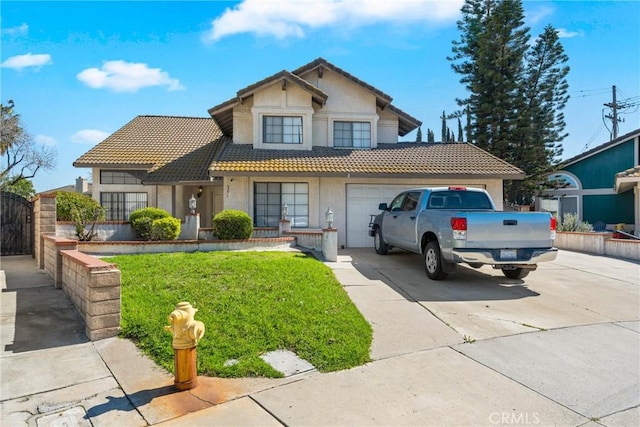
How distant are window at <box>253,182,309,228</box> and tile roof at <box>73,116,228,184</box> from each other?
2.97 metres

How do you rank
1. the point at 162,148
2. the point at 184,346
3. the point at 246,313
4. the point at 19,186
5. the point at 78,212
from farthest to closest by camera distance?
the point at 19,186, the point at 162,148, the point at 78,212, the point at 246,313, the point at 184,346

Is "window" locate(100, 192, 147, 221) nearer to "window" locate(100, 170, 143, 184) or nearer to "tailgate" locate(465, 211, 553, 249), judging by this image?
"window" locate(100, 170, 143, 184)

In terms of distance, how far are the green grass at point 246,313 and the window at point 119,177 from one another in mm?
9548

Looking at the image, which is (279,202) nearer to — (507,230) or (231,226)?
(231,226)

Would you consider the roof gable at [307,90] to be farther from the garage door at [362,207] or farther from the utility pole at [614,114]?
the utility pole at [614,114]

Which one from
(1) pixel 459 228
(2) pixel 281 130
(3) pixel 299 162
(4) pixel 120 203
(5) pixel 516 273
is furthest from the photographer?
(4) pixel 120 203

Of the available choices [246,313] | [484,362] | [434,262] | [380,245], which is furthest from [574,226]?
[246,313]

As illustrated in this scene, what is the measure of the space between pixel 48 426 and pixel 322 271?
19.7ft

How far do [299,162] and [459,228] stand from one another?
24.8ft

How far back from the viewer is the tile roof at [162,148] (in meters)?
16.6

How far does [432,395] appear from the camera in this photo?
4.09 m

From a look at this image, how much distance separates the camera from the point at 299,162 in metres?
14.4

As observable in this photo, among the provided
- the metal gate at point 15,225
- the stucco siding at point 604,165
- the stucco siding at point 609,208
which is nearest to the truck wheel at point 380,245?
the metal gate at point 15,225

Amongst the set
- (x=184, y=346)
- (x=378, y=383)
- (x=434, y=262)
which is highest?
(x=434, y=262)
